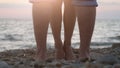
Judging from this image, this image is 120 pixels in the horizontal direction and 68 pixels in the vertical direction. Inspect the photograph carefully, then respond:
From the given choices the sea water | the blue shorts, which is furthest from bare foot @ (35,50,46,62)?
the sea water

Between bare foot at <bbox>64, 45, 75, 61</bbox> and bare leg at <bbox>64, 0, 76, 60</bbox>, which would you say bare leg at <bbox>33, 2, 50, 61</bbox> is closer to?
bare leg at <bbox>64, 0, 76, 60</bbox>

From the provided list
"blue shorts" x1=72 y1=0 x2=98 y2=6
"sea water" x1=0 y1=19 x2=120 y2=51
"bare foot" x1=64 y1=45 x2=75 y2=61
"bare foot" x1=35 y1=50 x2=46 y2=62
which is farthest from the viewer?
"sea water" x1=0 y1=19 x2=120 y2=51

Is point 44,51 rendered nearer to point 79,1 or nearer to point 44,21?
point 44,21

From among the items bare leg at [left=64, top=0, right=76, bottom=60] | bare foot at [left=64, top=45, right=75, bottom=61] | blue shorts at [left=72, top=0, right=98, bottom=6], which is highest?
blue shorts at [left=72, top=0, right=98, bottom=6]

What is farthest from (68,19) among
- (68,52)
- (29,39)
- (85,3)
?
(29,39)

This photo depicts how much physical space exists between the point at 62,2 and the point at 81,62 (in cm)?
80

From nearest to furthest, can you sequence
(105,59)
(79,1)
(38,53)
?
1. (105,59)
2. (79,1)
3. (38,53)

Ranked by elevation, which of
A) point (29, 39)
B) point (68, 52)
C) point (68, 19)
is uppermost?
point (68, 19)

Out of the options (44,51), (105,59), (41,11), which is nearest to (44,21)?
(41,11)

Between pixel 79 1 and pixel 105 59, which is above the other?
pixel 79 1

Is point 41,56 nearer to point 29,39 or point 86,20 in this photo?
point 86,20

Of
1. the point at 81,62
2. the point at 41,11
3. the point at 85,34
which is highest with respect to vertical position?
the point at 41,11

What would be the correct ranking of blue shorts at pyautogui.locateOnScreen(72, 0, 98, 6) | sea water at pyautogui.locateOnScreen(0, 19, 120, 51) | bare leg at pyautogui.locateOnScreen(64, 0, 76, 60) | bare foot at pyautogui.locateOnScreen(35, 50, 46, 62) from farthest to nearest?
sea water at pyautogui.locateOnScreen(0, 19, 120, 51) < bare leg at pyautogui.locateOnScreen(64, 0, 76, 60) < bare foot at pyautogui.locateOnScreen(35, 50, 46, 62) < blue shorts at pyautogui.locateOnScreen(72, 0, 98, 6)

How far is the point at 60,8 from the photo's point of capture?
388 cm
